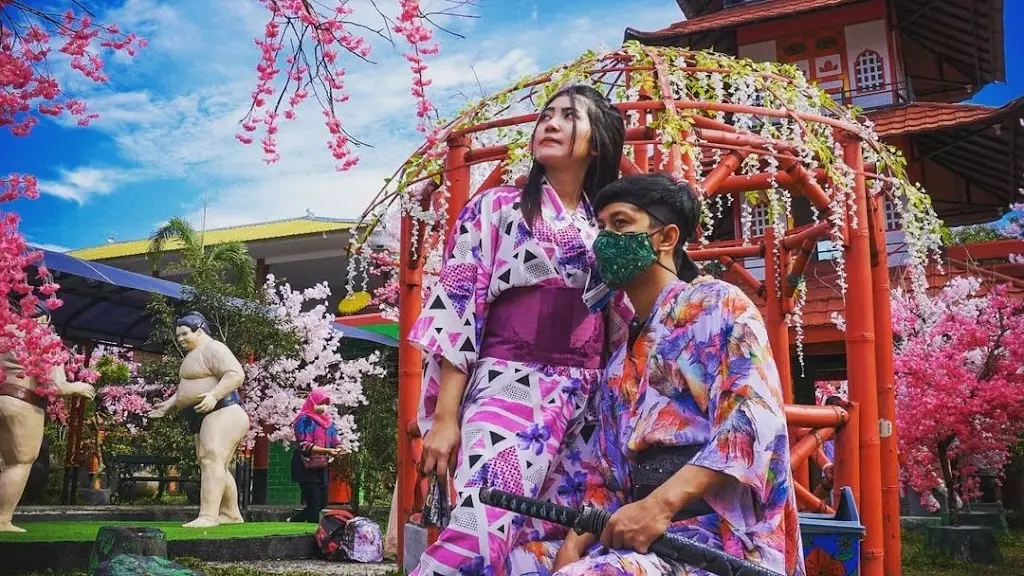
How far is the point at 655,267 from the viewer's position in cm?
209

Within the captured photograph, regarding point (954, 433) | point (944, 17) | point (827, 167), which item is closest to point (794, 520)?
point (827, 167)

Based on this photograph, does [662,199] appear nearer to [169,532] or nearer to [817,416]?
[817,416]

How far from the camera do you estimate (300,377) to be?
12.5 metres

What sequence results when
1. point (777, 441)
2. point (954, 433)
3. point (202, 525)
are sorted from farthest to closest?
point (954, 433)
point (202, 525)
point (777, 441)

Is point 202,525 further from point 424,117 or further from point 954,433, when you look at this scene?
point 954,433

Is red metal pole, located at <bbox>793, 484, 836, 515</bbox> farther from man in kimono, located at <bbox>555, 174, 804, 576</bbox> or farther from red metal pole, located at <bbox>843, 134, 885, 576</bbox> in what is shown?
man in kimono, located at <bbox>555, 174, 804, 576</bbox>

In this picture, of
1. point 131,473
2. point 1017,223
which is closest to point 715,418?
point 1017,223

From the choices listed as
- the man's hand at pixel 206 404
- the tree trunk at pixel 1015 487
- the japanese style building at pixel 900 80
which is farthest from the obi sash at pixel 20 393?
the tree trunk at pixel 1015 487

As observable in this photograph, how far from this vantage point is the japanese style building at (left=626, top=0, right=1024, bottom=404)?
13.0 m

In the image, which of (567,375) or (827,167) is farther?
(827,167)

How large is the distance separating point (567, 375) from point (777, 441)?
1.83 feet

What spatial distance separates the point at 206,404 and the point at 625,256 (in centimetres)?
615

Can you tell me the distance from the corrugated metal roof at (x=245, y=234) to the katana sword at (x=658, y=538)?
16014mm

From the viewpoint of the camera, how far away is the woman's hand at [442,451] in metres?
2.13
